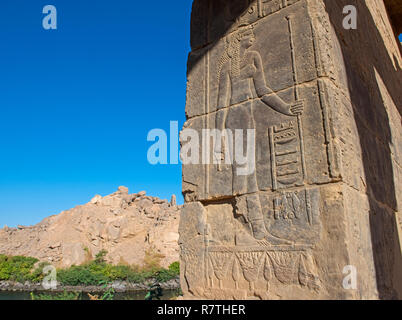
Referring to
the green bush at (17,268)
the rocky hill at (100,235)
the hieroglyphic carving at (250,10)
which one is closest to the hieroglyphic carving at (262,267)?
the hieroglyphic carving at (250,10)

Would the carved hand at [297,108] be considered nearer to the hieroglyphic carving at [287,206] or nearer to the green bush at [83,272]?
the hieroglyphic carving at [287,206]

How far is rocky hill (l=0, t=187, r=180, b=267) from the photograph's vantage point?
24922 millimetres

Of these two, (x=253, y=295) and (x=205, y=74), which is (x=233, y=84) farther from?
(x=253, y=295)

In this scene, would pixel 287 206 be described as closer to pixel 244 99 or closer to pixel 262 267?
pixel 262 267

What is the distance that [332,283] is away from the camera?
212 centimetres

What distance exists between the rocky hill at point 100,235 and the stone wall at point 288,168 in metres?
22.2

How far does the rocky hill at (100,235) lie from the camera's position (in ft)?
81.8

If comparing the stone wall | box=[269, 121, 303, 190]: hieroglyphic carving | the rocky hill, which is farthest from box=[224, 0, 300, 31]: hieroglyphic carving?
the rocky hill

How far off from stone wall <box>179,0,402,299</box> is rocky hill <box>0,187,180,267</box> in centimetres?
2221

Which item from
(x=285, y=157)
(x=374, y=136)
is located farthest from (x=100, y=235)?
(x=285, y=157)

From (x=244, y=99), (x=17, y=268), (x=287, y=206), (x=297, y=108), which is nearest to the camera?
(x=287, y=206)

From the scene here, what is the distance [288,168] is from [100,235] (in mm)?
26456

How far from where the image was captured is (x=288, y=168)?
8.29 feet

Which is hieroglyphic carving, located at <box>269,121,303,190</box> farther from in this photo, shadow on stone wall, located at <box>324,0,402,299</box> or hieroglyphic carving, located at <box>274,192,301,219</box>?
shadow on stone wall, located at <box>324,0,402,299</box>
